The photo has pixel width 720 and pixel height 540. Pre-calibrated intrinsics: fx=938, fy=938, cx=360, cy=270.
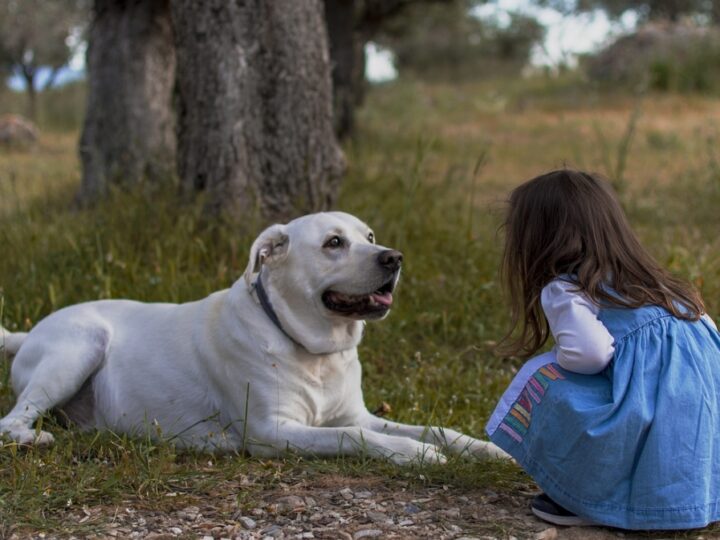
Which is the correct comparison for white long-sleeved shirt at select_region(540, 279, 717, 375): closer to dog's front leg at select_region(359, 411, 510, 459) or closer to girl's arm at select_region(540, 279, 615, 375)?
girl's arm at select_region(540, 279, 615, 375)

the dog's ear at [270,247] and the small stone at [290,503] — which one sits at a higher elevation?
the dog's ear at [270,247]

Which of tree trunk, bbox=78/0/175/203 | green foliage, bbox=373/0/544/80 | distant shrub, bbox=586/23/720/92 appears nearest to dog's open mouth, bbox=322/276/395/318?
tree trunk, bbox=78/0/175/203

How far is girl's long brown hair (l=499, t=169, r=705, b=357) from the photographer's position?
320cm

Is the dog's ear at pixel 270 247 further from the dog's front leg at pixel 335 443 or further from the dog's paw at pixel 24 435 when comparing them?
the dog's paw at pixel 24 435

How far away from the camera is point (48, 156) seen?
44.4 feet

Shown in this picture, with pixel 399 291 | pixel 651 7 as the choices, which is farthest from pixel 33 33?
pixel 399 291

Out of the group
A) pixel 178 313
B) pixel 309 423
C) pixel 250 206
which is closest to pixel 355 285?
pixel 309 423

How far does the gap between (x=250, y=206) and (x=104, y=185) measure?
5.09ft

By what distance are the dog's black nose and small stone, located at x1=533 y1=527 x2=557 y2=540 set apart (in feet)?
4.00

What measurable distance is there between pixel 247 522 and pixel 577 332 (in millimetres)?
1276

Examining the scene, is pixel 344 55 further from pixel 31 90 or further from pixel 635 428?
pixel 31 90

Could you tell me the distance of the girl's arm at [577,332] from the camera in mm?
3068

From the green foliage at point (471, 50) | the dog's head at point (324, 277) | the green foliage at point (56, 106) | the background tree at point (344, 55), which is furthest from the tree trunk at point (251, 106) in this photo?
the green foliage at point (471, 50)

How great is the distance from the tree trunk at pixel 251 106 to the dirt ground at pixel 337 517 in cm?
289
